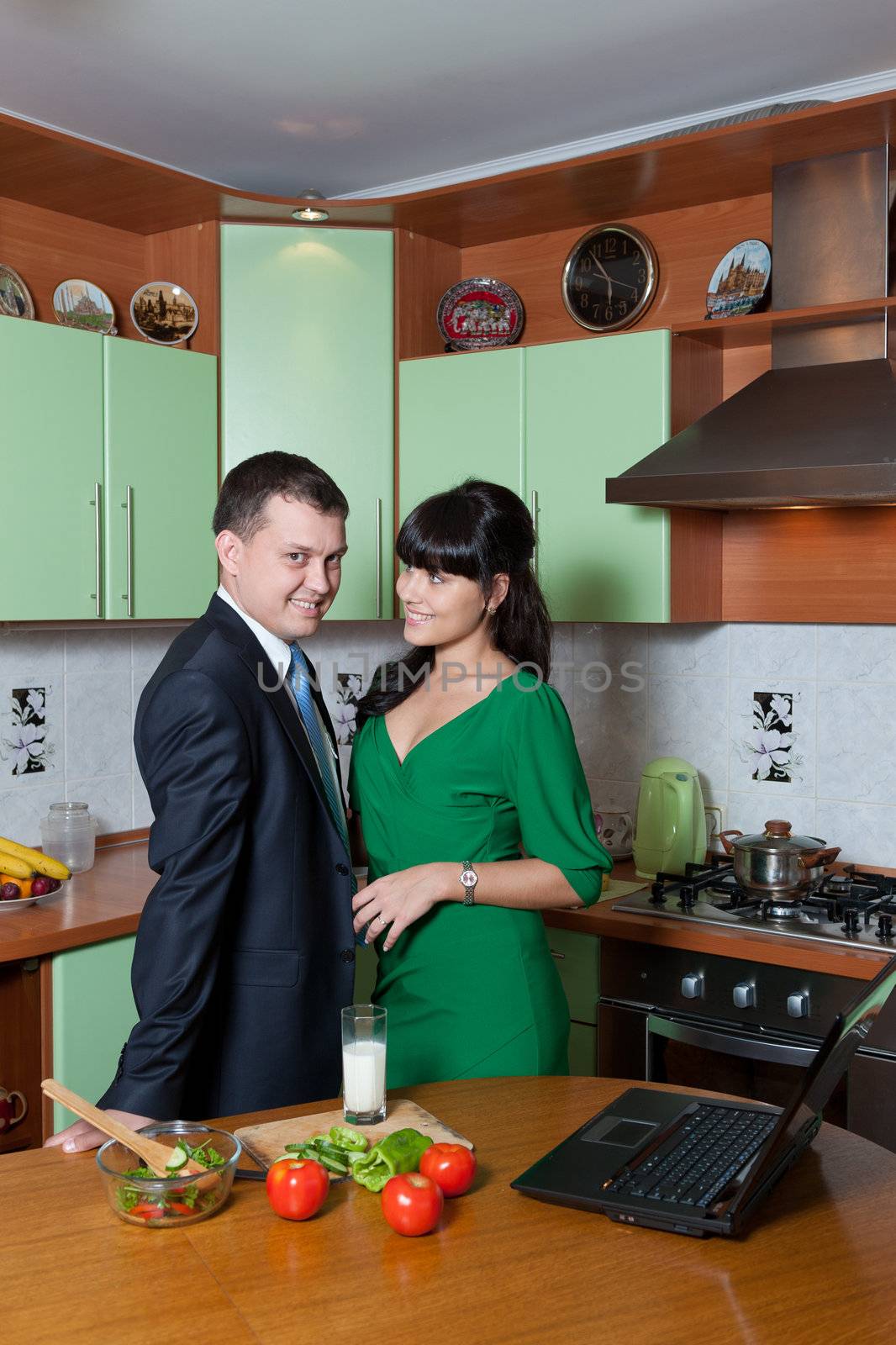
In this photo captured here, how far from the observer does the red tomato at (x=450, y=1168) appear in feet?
4.16

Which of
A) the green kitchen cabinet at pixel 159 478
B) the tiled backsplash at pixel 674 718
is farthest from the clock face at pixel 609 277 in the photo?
the green kitchen cabinet at pixel 159 478

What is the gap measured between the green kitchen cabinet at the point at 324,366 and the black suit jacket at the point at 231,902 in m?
1.40

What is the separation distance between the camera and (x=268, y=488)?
67.9 inches

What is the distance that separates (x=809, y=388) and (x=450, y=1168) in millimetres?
1934

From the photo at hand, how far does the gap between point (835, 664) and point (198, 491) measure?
5.17ft

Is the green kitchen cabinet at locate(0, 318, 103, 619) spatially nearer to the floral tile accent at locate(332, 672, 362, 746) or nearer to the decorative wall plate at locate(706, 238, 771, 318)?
the floral tile accent at locate(332, 672, 362, 746)

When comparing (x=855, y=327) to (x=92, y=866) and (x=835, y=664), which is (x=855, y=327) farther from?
(x=92, y=866)

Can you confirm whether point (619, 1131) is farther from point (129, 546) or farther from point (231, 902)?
point (129, 546)

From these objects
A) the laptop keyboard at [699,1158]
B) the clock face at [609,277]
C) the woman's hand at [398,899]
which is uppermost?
the clock face at [609,277]

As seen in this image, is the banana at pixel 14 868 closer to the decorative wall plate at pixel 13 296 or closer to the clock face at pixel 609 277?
the decorative wall plate at pixel 13 296

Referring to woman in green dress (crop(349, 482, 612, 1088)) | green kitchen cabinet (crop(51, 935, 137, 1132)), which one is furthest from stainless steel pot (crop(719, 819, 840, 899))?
green kitchen cabinet (crop(51, 935, 137, 1132))

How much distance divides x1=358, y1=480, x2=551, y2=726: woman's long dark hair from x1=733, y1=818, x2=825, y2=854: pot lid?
35.2 inches

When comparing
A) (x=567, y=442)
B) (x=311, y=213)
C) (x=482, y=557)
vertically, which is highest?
(x=311, y=213)

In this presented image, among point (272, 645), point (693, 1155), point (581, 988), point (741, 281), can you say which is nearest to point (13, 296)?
point (272, 645)
